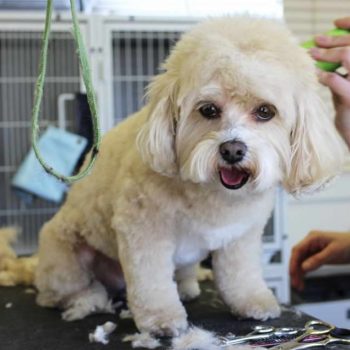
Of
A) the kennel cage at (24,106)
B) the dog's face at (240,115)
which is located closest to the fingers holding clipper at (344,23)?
the dog's face at (240,115)

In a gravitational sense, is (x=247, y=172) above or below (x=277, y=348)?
above

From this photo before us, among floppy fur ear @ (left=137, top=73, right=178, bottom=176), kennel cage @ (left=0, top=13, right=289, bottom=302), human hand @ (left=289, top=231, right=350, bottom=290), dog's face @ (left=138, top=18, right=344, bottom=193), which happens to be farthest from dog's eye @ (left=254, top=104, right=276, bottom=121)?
kennel cage @ (left=0, top=13, right=289, bottom=302)

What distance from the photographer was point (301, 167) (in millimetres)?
948

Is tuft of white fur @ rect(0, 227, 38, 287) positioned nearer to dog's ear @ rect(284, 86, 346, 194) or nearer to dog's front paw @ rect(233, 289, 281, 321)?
dog's front paw @ rect(233, 289, 281, 321)

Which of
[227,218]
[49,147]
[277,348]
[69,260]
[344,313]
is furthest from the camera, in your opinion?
[344,313]

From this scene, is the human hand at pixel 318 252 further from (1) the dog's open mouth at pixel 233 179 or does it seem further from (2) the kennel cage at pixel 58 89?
(1) the dog's open mouth at pixel 233 179

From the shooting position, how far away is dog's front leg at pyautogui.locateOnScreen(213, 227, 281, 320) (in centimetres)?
109

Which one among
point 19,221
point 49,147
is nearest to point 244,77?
point 49,147

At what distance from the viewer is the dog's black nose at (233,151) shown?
0.87 meters

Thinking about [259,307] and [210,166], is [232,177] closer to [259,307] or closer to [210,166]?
[210,166]

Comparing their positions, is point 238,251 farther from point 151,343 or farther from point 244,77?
point 244,77

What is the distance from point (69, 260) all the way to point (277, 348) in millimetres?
507

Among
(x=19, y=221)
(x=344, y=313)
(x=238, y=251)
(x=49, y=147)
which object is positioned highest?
(x=49, y=147)

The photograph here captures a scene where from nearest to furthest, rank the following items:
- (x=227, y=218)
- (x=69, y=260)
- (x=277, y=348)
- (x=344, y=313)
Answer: (x=277, y=348)
(x=227, y=218)
(x=69, y=260)
(x=344, y=313)
